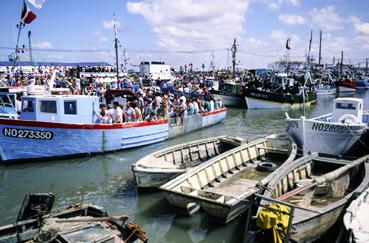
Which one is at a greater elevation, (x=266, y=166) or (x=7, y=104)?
(x=7, y=104)

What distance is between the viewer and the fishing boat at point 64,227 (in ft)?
20.4

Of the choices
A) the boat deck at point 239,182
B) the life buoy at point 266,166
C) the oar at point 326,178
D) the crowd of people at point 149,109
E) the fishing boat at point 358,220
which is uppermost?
the crowd of people at point 149,109

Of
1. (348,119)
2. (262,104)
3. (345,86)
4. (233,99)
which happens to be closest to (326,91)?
(345,86)

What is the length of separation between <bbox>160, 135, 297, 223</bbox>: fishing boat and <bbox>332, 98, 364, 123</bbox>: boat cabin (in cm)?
316

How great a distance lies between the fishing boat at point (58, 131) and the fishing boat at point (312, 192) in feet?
28.8

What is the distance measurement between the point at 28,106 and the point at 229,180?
9586 mm

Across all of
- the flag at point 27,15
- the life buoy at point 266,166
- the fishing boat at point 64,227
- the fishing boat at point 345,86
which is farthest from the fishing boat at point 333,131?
the fishing boat at point 345,86

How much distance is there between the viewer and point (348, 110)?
16.1m

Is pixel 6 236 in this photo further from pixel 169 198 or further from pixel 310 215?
pixel 310 215

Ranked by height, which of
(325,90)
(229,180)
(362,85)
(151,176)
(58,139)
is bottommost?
(229,180)

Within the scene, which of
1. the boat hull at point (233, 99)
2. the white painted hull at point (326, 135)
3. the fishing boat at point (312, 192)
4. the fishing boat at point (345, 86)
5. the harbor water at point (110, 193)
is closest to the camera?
the fishing boat at point (312, 192)

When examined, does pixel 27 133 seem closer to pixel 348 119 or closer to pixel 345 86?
pixel 348 119

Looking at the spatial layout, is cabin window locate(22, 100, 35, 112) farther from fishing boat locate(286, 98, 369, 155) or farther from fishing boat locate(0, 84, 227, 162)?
fishing boat locate(286, 98, 369, 155)

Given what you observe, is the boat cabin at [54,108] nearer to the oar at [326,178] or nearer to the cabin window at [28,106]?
the cabin window at [28,106]
